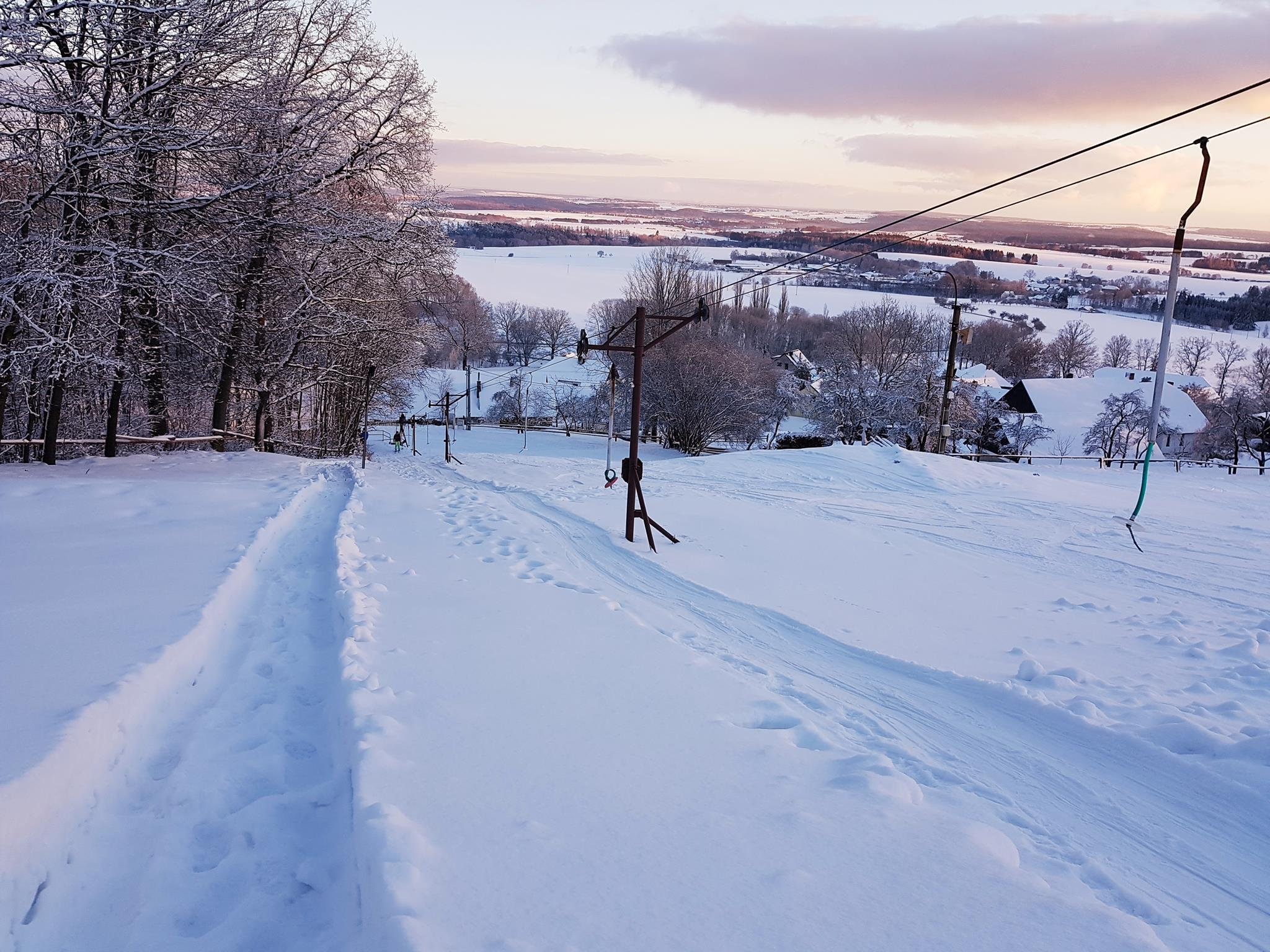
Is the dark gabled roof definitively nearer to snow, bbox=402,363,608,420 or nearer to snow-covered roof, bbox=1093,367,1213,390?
snow-covered roof, bbox=1093,367,1213,390

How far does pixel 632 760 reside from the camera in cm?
461

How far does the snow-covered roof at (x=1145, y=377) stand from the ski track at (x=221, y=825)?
6916 cm

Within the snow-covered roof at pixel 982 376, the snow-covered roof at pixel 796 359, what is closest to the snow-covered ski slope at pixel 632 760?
the snow-covered roof at pixel 982 376

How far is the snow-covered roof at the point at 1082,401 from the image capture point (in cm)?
5797

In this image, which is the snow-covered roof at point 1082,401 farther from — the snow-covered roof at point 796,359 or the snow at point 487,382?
the snow at point 487,382

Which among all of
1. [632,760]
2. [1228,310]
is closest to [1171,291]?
[632,760]

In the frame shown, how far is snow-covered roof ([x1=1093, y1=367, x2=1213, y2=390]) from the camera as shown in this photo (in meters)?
62.7

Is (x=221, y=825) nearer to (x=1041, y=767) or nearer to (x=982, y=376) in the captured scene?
(x=1041, y=767)

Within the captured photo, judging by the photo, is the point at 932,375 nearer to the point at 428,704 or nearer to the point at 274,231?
the point at 274,231

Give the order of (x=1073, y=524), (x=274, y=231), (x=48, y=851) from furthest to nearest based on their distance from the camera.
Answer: (x=274, y=231) → (x=1073, y=524) → (x=48, y=851)

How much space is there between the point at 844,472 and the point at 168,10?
16.3 meters

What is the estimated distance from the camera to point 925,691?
20.7 ft

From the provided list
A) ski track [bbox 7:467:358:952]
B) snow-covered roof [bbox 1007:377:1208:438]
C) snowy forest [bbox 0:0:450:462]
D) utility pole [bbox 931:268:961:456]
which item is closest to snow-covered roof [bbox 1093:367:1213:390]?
snow-covered roof [bbox 1007:377:1208:438]

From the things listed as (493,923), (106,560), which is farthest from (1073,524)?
(106,560)
